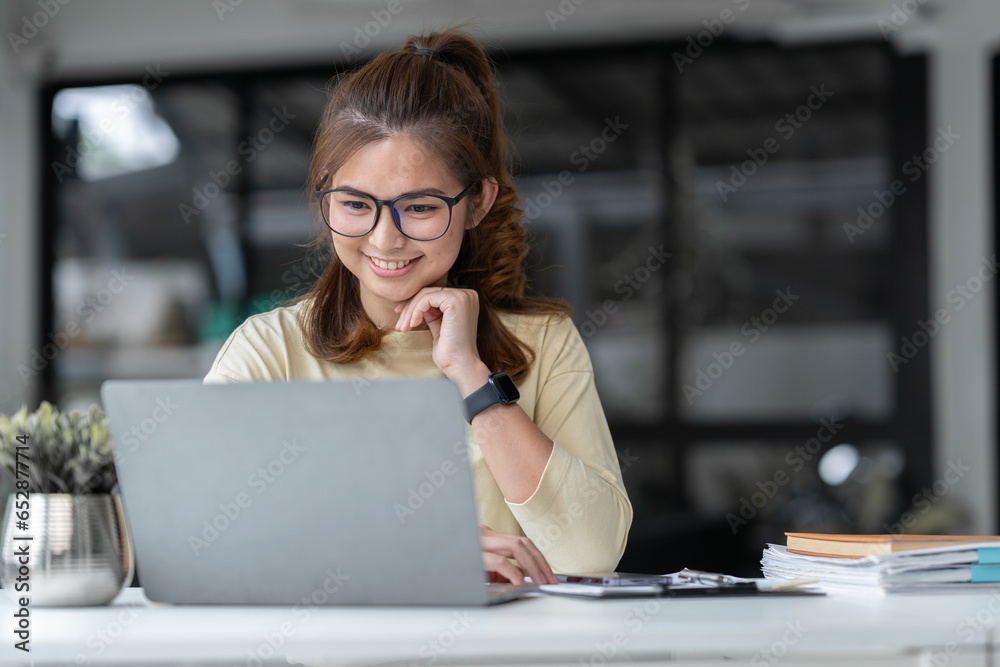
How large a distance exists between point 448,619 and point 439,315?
76 cm

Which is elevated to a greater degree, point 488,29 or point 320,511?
point 488,29

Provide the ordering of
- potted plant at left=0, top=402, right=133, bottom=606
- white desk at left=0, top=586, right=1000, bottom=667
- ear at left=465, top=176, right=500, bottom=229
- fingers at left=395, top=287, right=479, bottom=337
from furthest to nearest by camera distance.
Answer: ear at left=465, top=176, right=500, bottom=229 → fingers at left=395, top=287, right=479, bottom=337 → potted plant at left=0, top=402, right=133, bottom=606 → white desk at left=0, top=586, right=1000, bottom=667

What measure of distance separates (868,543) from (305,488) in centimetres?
65

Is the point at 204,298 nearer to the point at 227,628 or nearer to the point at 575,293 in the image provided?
the point at 575,293

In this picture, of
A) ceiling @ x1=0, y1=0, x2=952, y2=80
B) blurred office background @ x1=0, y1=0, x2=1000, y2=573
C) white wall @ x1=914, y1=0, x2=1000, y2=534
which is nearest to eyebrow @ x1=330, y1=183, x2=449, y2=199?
blurred office background @ x1=0, y1=0, x2=1000, y2=573

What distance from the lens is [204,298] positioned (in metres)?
4.89

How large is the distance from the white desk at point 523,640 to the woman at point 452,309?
0.51 metres

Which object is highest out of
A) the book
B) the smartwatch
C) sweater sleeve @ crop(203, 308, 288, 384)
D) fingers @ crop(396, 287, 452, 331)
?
→ fingers @ crop(396, 287, 452, 331)

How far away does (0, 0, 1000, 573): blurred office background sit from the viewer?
4328mm

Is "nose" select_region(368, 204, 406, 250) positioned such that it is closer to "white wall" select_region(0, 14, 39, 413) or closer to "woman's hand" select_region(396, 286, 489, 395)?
"woman's hand" select_region(396, 286, 489, 395)

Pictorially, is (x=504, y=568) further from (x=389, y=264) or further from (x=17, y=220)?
(x=17, y=220)

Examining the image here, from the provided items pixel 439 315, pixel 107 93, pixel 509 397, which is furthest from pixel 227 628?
pixel 107 93

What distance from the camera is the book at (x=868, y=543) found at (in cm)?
114

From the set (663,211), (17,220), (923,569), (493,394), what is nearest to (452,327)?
(493,394)
